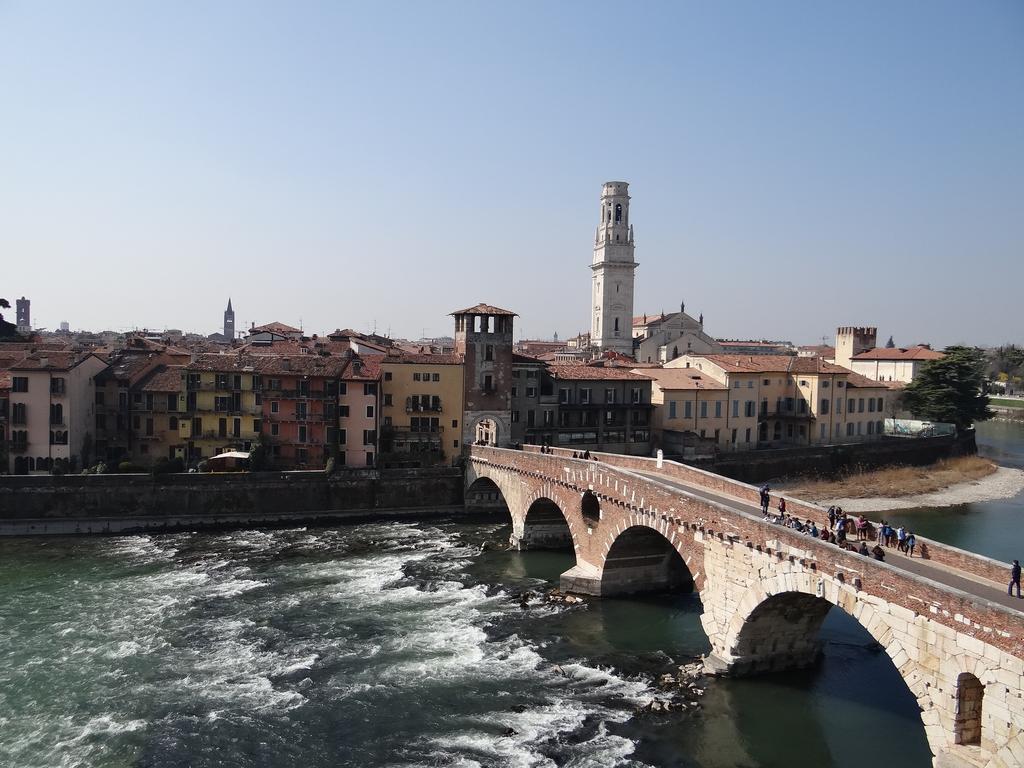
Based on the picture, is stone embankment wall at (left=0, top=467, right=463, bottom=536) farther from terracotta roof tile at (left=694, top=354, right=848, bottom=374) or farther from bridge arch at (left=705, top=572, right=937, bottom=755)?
bridge arch at (left=705, top=572, right=937, bottom=755)

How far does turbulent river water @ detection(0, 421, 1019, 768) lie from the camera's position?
22.9m

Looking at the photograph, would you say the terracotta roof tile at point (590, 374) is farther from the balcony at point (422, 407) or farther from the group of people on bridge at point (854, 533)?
the group of people on bridge at point (854, 533)

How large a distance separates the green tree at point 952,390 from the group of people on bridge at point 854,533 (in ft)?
209

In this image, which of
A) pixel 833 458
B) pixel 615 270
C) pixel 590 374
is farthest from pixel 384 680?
pixel 615 270

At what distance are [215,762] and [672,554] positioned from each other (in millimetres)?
21675

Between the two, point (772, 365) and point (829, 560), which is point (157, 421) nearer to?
point (829, 560)

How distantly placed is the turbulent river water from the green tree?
5676 cm

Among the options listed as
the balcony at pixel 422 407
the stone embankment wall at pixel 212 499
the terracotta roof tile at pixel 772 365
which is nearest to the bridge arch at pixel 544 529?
the stone embankment wall at pixel 212 499

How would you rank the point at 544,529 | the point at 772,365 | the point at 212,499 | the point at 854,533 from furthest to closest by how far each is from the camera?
1. the point at 772,365
2. the point at 212,499
3. the point at 544,529
4. the point at 854,533

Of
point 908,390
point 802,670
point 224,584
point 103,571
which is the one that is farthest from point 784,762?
point 908,390

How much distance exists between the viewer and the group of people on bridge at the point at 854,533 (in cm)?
2295

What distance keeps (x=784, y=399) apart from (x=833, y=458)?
7001 mm

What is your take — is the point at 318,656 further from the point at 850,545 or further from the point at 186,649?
the point at 850,545

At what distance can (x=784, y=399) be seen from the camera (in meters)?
72.5
